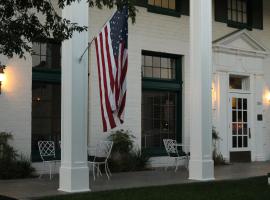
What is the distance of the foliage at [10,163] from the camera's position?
36.4 feet

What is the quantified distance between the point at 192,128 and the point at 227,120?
15.8 ft

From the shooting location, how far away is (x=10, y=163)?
11.2 m

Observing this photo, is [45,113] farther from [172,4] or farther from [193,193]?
[172,4]

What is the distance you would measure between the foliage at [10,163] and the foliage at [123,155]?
2500mm

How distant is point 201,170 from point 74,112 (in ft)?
11.9

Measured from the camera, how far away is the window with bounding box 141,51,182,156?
48.2 ft

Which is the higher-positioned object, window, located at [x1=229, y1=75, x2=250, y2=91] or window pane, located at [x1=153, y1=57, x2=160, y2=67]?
window pane, located at [x1=153, y1=57, x2=160, y2=67]

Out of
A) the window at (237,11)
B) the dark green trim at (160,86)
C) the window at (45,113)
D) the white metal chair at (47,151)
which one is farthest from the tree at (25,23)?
the window at (237,11)

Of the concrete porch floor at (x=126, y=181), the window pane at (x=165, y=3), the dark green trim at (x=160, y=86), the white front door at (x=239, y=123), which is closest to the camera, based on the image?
the concrete porch floor at (x=126, y=181)

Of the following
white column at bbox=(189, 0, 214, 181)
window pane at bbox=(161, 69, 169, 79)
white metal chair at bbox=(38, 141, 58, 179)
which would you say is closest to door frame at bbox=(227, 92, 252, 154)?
window pane at bbox=(161, 69, 169, 79)

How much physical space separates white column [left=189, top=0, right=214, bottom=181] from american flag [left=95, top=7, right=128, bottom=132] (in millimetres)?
3186

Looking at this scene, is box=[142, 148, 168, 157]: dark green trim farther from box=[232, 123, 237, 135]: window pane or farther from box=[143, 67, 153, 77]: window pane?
box=[232, 123, 237, 135]: window pane

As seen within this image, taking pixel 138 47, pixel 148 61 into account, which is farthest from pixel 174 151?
pixel 138 47

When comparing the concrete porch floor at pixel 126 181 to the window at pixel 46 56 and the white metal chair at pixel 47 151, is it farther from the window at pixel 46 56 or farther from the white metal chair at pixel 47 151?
the window at pixel 46 56
